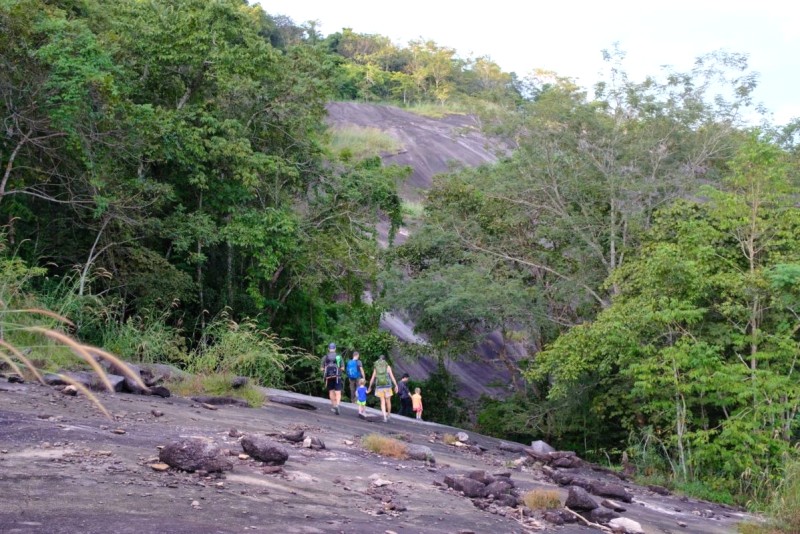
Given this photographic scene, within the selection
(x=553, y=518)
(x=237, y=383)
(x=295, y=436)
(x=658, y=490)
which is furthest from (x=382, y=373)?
(x=553, y=518)

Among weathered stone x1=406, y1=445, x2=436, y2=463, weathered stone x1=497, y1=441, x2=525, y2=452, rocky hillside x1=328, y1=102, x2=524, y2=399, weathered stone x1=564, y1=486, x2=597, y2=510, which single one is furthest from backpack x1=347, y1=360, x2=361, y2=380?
rocky hillside x1=328, y1=102, x2=524, y2=399

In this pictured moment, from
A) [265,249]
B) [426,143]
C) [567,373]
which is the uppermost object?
[426,143]

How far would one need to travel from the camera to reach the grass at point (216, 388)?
13844 mm

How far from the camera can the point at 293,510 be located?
696 centimetres

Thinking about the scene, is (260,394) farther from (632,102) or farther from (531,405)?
(632,102)

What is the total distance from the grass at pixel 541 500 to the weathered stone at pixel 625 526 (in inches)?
24.6

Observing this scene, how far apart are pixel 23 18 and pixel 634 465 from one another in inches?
608

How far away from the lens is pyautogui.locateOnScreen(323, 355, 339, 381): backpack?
1536cm

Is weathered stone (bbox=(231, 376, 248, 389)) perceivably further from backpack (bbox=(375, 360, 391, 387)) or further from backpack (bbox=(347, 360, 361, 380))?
backpack (bbox=(375, 360, 391, 387))

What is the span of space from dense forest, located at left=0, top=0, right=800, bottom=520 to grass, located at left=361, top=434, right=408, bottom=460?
4.43m

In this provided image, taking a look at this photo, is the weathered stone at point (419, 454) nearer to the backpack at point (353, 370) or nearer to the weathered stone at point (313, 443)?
the weathered stone at point (313, 443)

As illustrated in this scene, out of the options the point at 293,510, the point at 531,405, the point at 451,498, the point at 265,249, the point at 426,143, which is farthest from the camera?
the point at 426,143

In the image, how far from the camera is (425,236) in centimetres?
2442

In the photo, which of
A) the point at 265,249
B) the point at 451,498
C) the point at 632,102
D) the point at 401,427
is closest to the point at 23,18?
the point at 265,249
